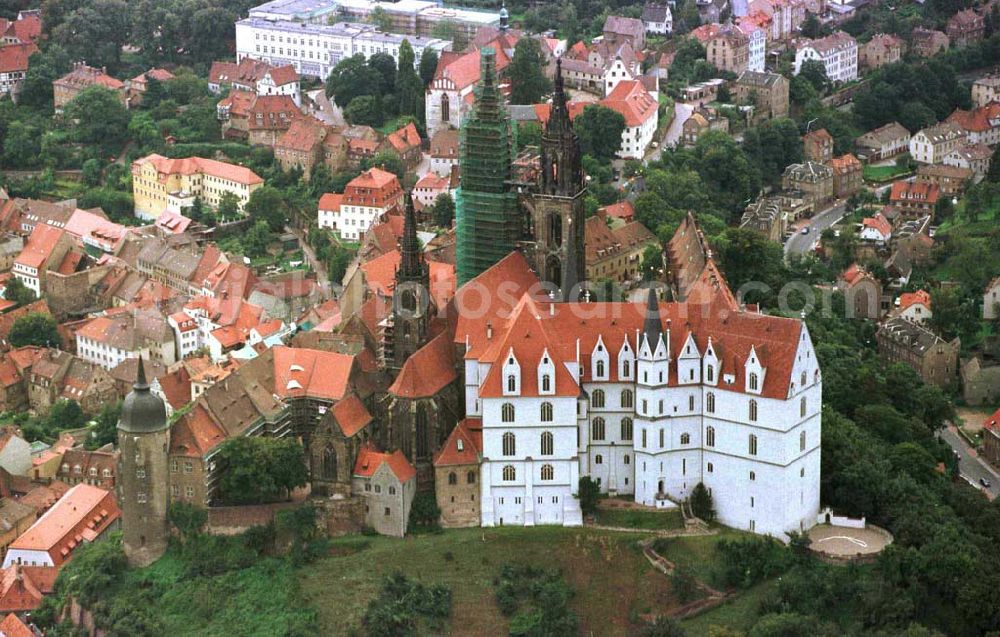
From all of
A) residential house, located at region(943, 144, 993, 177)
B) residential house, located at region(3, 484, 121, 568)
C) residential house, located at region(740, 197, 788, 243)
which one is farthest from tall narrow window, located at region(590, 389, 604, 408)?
residential house, located at region(943, 144, 993, 177)

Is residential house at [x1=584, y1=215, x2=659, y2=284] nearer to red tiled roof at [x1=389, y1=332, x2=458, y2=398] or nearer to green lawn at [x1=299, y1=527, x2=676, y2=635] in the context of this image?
red tiled roof at [x1=389, y1=332, x2=458, y2=398]

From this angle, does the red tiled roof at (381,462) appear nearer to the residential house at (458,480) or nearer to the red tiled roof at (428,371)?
the residential house at (458,480)

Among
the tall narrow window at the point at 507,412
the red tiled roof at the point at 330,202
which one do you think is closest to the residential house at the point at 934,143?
the red tiled roof at the point at 330,202

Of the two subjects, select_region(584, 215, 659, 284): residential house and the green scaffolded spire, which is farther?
select_region(584, 215, 659, 284): residential house

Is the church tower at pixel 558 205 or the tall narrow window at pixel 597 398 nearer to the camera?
the tall narrow window at pixel 597 398

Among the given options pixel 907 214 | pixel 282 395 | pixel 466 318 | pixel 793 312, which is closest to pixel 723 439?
pixel 466 318

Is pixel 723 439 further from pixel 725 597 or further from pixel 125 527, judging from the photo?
pixel 125 527
